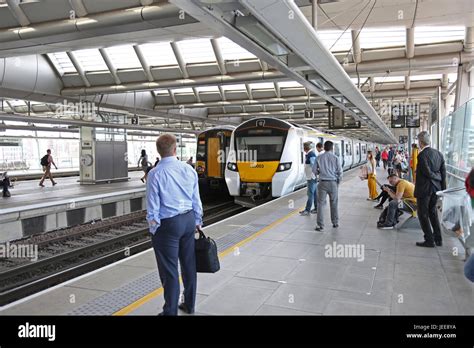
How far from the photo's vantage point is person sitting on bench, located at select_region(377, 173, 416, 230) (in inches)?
278

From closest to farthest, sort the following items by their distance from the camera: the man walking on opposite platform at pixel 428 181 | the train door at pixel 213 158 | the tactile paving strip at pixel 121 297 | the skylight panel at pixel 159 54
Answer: the tactile paving strip at pixel 121 297 → the man walking on opposite platform at pixel 428 181 → the skylight panel at pixel 159 54 → the train door at pixel 213 158

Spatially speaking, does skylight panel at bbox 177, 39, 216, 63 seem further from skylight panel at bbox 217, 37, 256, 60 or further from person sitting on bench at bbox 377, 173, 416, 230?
person sitting on bench at bbox 377, 173, 416, 230

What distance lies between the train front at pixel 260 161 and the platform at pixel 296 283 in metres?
5.25

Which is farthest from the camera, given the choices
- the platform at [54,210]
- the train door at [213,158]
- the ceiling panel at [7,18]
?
the train door at [213,158]

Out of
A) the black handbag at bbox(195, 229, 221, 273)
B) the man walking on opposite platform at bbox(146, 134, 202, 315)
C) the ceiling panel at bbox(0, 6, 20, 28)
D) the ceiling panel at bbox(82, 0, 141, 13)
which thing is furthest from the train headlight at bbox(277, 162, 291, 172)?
the man walking on opposite platform at bbox(146, 134, 202, 315)

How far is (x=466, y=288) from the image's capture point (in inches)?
167

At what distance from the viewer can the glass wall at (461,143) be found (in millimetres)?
6203

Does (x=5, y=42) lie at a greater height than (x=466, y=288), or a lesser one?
greater

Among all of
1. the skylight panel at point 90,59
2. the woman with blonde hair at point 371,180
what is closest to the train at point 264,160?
the woman with blonde hair at point 371,180

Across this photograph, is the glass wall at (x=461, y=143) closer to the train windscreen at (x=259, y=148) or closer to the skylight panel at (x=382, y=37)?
the skylight panel at (x=382, y=37)
